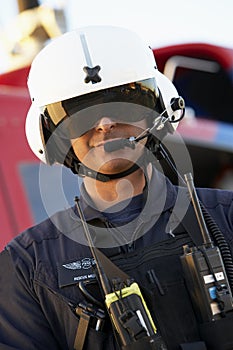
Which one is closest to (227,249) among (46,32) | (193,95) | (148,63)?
(148,63)

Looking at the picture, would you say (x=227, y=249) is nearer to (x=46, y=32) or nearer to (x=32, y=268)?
(x=32, y=268)

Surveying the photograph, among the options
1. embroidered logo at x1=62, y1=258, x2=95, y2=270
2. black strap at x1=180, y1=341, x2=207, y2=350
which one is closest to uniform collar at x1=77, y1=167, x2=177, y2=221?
embroidered logo at x1=62, y1=258, x2=95, y2=270

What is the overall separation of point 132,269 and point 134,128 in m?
0.43

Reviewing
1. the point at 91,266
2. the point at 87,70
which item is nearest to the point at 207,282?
the point at 91,266

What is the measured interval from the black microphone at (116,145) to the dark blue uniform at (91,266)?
0.17 metres

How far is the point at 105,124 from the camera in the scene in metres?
2.84

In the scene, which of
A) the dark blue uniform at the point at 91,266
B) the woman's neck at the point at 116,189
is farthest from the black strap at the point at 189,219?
the woman's neck at the point at 116,189

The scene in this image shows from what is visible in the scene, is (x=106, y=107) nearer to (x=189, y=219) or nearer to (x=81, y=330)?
(x=189, y=219)

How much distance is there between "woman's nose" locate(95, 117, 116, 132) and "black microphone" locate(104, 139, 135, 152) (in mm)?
46

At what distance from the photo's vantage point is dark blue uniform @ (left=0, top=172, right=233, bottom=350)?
2691 mm

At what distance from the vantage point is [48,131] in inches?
121

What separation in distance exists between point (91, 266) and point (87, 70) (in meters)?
0.61

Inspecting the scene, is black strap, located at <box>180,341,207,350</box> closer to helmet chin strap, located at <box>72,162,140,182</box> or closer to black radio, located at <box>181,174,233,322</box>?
black radio, located at <box>181,174,233,322</box>

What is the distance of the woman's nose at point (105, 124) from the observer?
2.84 m
